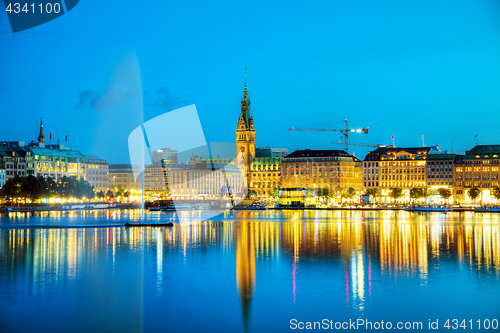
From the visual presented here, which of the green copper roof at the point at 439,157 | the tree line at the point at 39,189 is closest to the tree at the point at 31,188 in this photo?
the tree line at the point at 39,189

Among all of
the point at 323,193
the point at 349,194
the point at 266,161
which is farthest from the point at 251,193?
the point at 349,194

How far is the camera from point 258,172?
192 m

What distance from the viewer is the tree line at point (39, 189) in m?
107

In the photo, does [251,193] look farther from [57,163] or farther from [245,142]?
[57,163]

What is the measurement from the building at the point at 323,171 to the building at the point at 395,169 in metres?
7.04

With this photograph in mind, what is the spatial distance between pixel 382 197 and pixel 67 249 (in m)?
121

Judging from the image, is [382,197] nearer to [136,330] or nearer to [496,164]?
[496,164]

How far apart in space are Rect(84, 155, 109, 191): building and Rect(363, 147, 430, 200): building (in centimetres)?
7764

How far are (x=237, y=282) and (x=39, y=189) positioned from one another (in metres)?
89.3

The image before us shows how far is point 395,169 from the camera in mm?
157375

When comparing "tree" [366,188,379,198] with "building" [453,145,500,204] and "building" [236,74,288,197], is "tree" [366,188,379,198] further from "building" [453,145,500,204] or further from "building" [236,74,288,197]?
"building" [236,74,288,197]

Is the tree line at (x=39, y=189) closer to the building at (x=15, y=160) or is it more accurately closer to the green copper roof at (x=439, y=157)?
the building at (x=15, y=160)

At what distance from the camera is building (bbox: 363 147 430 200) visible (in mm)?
153625

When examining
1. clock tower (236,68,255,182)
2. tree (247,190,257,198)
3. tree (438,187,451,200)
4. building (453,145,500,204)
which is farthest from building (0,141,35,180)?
building (453,145,500,204)
